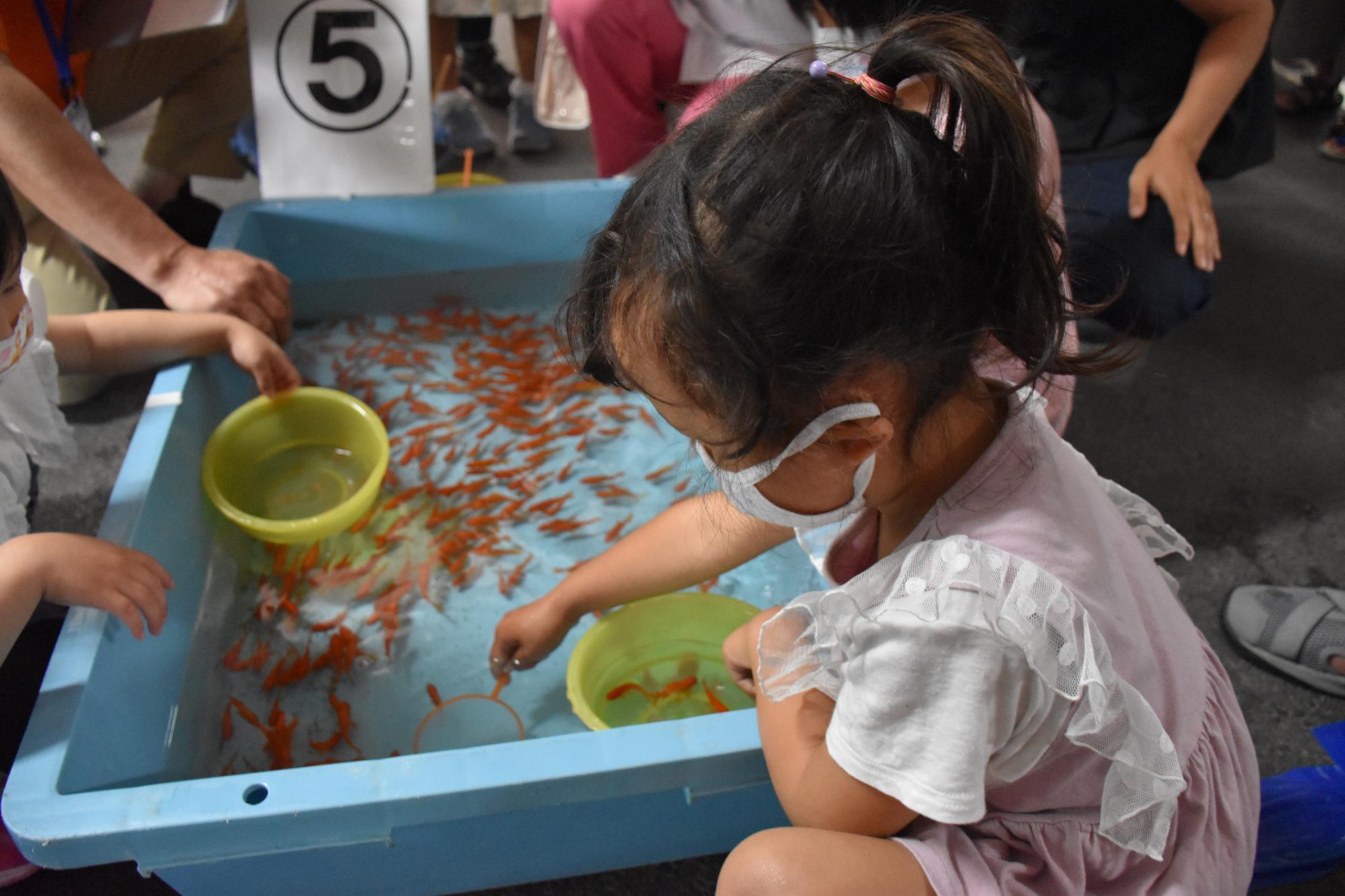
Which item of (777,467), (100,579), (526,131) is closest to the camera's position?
(777,467)

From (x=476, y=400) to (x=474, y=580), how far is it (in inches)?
14.2

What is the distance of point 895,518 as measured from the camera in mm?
835

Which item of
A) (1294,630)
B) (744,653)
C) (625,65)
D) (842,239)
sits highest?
(842,239)

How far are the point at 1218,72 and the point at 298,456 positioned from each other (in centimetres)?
150

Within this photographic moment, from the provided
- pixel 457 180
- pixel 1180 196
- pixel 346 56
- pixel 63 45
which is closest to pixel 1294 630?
pixel 1180 196

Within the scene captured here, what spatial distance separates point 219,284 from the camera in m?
1.32

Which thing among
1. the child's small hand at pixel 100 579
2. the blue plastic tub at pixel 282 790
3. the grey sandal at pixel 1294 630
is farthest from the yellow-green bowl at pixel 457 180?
the grey sandal at pixel 1294 630

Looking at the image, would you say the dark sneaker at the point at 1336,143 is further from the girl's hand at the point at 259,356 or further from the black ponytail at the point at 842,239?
the girl's hand at the point at 259,356

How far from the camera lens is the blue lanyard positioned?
1425 millimetres

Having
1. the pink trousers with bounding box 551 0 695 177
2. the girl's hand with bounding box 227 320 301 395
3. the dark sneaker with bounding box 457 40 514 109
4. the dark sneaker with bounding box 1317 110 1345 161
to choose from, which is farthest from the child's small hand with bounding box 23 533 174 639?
the dark sneaker with bounding box 1317 110 1345 161

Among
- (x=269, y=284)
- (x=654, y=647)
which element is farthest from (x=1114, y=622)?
(x=269, y=284)

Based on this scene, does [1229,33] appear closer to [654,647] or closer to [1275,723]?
[1275,723]

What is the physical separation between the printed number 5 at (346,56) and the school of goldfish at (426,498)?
1.21 ft

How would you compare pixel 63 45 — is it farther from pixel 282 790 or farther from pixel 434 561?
pixel 282 790
